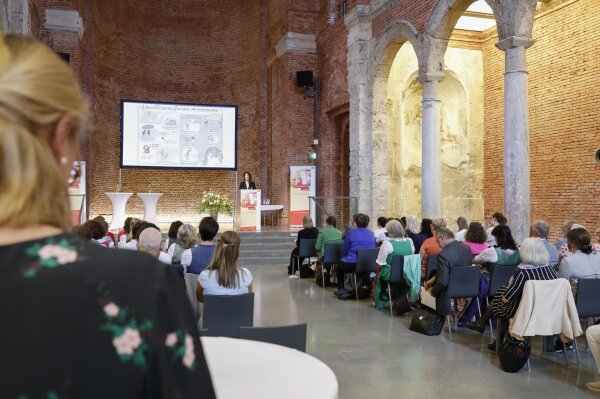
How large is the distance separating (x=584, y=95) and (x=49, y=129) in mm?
11799

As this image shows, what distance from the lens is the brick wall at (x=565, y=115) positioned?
10.5 m

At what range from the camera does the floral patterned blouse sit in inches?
28.8

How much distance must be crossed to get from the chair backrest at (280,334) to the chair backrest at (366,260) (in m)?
4.62

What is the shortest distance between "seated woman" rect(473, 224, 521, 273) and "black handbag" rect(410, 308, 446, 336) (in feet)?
2.62

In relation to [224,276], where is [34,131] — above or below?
above

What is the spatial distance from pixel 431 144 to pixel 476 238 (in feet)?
16.3

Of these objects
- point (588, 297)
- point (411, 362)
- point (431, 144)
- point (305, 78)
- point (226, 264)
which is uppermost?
point (305, 78)

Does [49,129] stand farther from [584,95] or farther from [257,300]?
[584,95]

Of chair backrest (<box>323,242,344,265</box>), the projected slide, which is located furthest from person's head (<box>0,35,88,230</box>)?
the projected slide

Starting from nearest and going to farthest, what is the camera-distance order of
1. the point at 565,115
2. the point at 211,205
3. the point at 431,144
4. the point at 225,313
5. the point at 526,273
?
the point at 225,313 → the point at 526,273 → the point at 431,144 → the point at 565,115 → the point at 211,205

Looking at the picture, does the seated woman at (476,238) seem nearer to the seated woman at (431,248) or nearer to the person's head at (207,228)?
the seated woman at (431,248)

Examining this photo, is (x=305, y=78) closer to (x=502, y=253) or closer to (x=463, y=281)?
(x=502, y=253)

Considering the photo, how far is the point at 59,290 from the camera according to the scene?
743 mm

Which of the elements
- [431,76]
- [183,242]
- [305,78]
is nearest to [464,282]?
[183,242]
